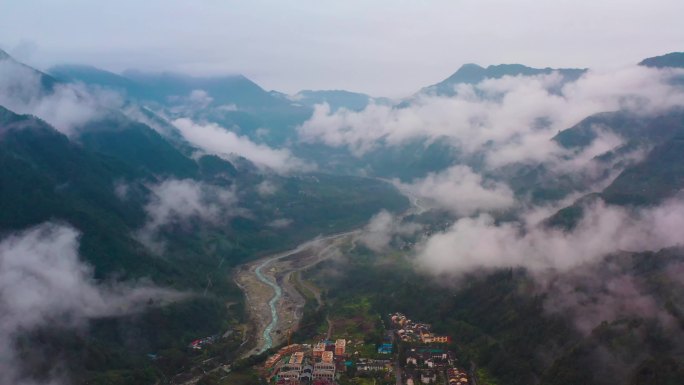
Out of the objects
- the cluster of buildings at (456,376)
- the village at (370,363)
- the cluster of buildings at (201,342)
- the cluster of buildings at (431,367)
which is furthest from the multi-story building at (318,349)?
A: the cluster of buildings at (201,342)

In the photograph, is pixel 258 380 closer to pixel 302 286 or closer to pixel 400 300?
pixel 400 300

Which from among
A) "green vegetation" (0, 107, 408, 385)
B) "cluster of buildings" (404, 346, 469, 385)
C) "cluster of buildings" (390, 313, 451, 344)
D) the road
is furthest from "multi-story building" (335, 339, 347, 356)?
"green vegetation" (0, 107, 408, 385)

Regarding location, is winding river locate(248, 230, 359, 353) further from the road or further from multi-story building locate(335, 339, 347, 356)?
multi-story building locate(335, 339, 347, 356)

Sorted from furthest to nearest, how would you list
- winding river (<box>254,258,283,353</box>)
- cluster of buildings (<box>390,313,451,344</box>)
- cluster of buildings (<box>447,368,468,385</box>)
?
1. winding river (<box>254,258,283,353</box>)
2. cluster of buildings (<box>390,313,451,344</box>)
3. cluster of buildings (<box>447,368,468,385</box>)

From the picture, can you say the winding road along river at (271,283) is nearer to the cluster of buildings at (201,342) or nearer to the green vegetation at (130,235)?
the green vegetation at (130,235)

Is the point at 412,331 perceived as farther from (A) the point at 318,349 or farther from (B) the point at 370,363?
(A) the point at 318,349

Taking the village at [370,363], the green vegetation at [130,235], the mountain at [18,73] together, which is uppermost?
the mountain at [18,73]
